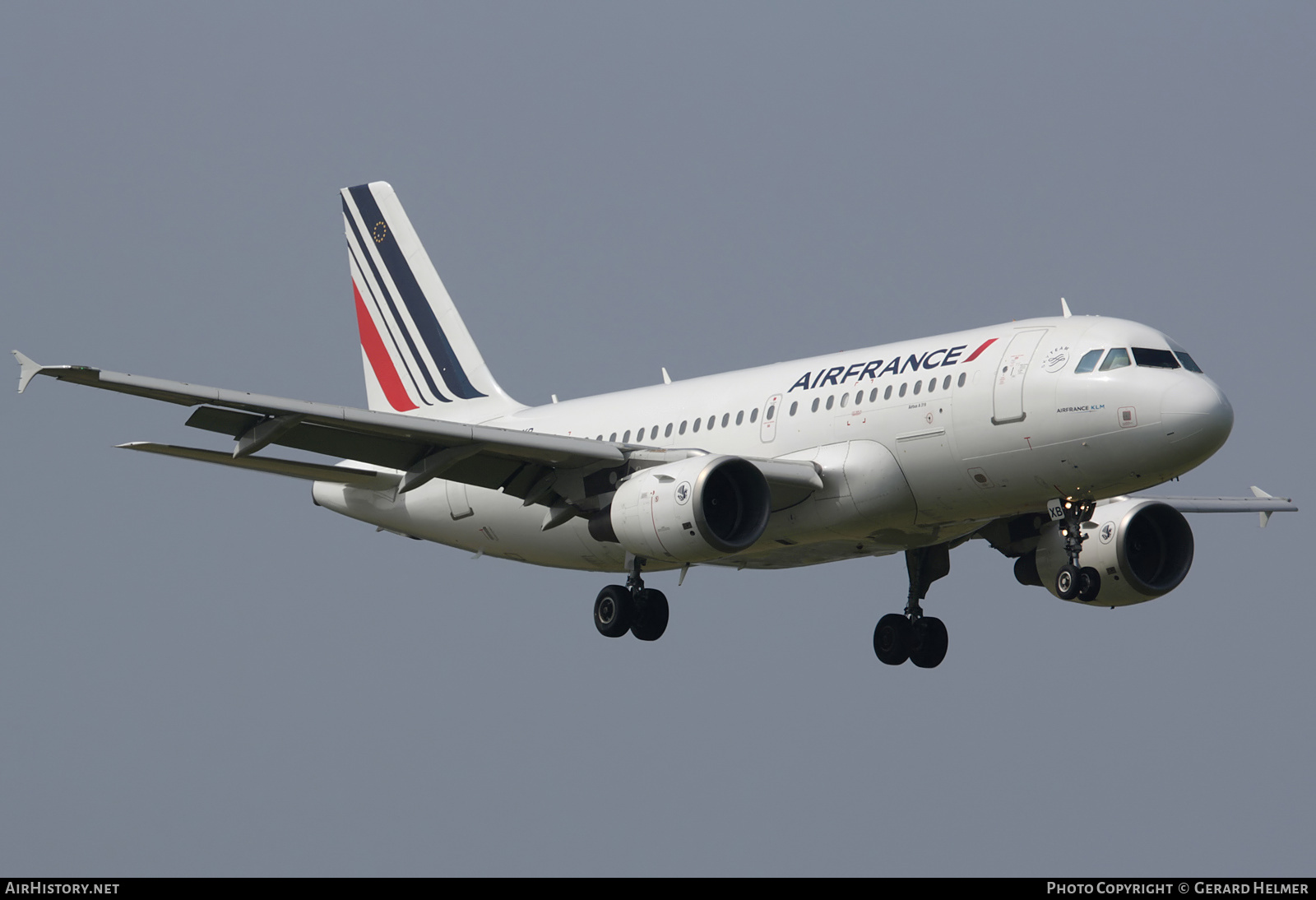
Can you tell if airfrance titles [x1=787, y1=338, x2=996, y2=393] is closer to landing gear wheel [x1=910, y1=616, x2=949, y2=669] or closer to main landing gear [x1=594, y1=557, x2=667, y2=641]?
main landing gear [x1=594, y1=557, x2=667, y2=641]

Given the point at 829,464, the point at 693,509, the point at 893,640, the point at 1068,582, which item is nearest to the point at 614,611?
the point at 693,509

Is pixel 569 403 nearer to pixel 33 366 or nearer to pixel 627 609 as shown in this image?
pixel 627 609

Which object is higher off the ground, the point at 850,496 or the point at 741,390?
the point at 741,390

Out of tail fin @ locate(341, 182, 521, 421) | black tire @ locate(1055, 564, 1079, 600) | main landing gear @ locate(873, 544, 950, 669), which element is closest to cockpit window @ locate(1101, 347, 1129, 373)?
black tire @ locate(1055, 564, 1079, 600)

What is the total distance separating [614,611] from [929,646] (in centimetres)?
752

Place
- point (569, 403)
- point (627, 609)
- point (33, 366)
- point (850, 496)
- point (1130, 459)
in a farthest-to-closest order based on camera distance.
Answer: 1. point (569, 403)
2. point (627, 609)
3. point (850, 496)
4. point (1130, 459)
5. point (33, 366)

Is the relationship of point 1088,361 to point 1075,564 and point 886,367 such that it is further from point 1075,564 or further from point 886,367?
point 1075,564

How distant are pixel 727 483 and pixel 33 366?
1243 centimetres

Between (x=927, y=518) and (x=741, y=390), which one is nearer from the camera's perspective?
(x=927, y=518)

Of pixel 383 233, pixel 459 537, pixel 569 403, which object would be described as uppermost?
pixel 383 233

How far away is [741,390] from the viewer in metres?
38.2

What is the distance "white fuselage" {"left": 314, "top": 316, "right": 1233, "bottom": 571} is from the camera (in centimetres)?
3266

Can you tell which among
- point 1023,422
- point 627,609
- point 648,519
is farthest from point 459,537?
point 1023,422

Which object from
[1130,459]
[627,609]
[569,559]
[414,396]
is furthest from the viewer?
[414,396]
